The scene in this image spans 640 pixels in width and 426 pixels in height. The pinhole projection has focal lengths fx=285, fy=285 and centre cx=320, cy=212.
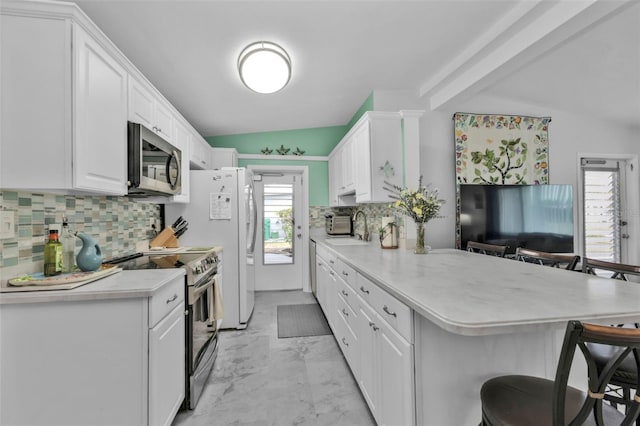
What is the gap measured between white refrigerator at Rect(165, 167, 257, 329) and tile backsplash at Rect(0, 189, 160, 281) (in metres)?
0.49

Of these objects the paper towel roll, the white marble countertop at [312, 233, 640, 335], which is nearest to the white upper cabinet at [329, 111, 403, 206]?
the paper towel roll

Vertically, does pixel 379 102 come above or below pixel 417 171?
above

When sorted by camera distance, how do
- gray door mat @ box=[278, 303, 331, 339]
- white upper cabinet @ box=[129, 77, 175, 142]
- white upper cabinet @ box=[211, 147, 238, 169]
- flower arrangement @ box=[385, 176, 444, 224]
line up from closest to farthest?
white upper cabinet @ box=[129, 77, 175, 142] → flower arrangement @ box=[385, 176, 444, 224] → gray door mat @ box=[278, 303, 331, 339] → white upper cabinet @ box=[211, 147, 238, 169]

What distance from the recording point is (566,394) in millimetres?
976

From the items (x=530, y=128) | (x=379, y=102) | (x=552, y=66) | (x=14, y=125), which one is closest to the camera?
(x=14, y=125)

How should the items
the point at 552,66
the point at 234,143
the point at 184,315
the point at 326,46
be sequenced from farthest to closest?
the point at 234,143, the point at 552,66, the point at 326,46, the point at 184,315

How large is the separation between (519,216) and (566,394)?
Answer: 2.70 metres

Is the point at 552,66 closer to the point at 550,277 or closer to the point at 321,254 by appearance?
the point at 550,277

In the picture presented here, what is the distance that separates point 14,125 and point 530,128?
450 cm

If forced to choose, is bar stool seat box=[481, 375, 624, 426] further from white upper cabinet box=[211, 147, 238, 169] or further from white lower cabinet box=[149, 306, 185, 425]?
white upper cabinet box=[211, 147, 238, 169]

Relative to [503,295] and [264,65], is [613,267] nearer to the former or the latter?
[503,295]

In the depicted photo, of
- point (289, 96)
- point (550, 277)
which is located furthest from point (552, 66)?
point (289, 96)

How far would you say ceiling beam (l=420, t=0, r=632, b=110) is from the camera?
1.64 meters

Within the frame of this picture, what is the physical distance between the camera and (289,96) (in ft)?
10.8
